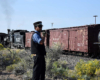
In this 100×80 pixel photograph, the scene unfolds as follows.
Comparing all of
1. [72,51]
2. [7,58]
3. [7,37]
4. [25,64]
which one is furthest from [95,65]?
[7,37]

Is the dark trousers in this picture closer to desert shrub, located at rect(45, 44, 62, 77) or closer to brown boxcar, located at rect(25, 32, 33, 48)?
desert shrub, located at rect(45, 44, 62, 77)

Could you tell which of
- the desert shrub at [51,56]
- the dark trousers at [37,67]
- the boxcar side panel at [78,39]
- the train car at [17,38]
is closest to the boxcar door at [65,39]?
the boxcar side panel at [78,39]

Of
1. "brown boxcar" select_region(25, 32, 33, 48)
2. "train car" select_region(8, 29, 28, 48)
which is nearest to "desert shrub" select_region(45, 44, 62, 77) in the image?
"brown boxcar" select_region(25, 32, 33, 48)

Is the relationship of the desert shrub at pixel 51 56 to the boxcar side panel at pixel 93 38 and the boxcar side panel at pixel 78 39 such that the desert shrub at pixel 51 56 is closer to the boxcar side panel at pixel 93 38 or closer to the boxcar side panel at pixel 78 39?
the boxcar side panel at pixel 78 39

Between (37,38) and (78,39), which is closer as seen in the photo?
(37,38)

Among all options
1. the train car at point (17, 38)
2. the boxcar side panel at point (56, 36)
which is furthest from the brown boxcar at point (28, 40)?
the boxcar side panel at point (56, 36)

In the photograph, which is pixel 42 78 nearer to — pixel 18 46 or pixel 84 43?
pixel 84 43

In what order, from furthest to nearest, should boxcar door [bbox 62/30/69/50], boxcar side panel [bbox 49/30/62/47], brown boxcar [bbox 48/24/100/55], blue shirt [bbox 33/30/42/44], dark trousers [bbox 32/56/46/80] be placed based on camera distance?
1. boxcar side panel [bbox 49/30/62/47]
2. boxcar door [bbox 62/30/69/50]
3. brown boxcar [bbox 48/24/100/55]
4. dark trousers [bbox 32/56/46/80]
5. blue shirt [bbox 33/30/42/44]

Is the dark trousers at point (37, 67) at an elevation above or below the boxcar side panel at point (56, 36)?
below

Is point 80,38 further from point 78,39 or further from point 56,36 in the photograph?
point 56,36

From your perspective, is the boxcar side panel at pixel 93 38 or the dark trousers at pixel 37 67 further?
the boxcar side panel at pixel 93 38

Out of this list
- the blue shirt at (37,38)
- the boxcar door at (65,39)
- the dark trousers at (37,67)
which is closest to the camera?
the blue shirt at (37,38)

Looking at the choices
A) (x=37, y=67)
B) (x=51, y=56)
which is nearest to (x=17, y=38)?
(x=51, y=56)

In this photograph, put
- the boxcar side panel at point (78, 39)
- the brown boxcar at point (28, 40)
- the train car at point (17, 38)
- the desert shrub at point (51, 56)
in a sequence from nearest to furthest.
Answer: the desert shrub at point (51, 56)
the boxcar side panel at point (78, 39)
the brown boxcar at point (28, 40)
the train car at point (17, 38)
